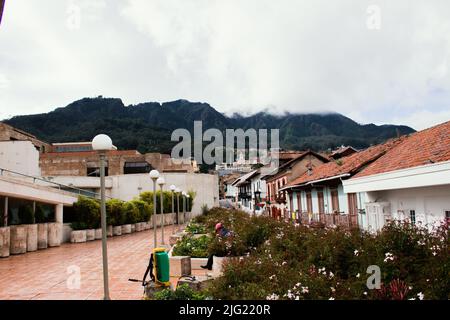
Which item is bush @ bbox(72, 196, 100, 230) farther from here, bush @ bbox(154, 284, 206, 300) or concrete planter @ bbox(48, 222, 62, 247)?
bush @ bbox(154, 284, 206, 300)

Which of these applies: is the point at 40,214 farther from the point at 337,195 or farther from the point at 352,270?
the point at 352,270

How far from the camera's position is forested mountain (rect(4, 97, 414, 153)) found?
79.8m

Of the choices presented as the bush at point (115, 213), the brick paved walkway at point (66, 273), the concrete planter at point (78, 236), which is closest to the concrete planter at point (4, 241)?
the brick paved walkway at point (66, 273)

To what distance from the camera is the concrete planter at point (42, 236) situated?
58.7 ft

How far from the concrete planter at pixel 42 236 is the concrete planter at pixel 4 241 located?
2610 mm

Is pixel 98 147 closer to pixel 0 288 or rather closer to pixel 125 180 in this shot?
pixel 0 288

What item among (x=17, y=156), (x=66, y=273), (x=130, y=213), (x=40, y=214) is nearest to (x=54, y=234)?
(x=40, y=214)

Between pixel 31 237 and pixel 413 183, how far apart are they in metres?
15.6

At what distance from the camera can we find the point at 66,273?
36.5ft

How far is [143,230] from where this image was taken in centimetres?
2978
